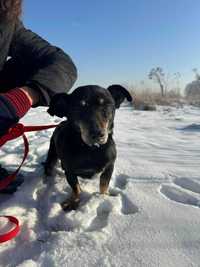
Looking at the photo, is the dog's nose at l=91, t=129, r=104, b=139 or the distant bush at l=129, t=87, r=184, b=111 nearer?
the dog's nose at l=91, t=129, r=104, b=139

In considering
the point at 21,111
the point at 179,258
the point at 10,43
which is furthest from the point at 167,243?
the point at 10,43

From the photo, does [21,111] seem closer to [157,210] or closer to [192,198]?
[157,210]

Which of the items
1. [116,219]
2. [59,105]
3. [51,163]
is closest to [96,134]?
[59,105]

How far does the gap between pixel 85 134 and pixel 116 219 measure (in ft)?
2.08

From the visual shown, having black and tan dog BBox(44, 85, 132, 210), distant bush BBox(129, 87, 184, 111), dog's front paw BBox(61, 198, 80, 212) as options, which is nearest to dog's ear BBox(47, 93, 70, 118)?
black and tan dog BBox(44, 85, 132, 210)

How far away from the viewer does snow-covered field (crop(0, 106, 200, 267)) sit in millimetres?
1542

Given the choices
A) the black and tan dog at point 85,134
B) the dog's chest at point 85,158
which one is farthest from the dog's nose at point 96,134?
the dog's chest at point 85,158

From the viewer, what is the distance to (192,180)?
262 cm

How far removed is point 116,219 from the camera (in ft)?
6.34

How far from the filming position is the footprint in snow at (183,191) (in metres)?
2.25

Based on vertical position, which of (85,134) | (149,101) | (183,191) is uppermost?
(85,134)

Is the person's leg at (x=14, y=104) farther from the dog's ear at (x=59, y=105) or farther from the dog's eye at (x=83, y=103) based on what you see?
the dog's eye at (x=83, y=103)

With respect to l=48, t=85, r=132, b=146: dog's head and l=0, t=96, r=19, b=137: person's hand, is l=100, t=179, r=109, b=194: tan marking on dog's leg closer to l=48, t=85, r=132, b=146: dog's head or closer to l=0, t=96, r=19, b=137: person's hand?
l=48, t=85, r=132, b=146: dog's head

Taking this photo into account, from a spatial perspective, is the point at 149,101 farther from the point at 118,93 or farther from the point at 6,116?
the point at 6,116
